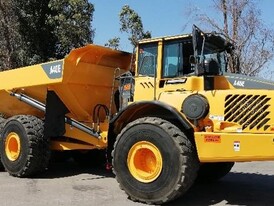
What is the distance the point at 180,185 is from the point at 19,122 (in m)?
4.11

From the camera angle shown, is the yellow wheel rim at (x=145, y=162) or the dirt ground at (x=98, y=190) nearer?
the yellow wheel rim at (x=145, y=162)

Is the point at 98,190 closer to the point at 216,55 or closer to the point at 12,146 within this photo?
the point at 12,146

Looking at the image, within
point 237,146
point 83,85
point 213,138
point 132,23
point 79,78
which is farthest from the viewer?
point 132,23

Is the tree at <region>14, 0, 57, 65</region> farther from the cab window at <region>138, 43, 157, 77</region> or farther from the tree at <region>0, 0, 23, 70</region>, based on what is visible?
the cab window at <region>138, 43, 157, 77</region>

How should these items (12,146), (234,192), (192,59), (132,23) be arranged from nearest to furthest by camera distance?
(192,59) → (234,192) → (12,146) → (132,23)

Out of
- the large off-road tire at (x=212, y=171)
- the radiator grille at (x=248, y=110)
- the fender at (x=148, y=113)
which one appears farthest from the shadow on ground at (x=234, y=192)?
the radiator grille at (x=248, y=110)

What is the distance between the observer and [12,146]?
950 centimetres

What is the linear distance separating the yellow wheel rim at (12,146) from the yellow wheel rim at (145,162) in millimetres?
3192

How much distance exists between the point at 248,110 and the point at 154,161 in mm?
1527

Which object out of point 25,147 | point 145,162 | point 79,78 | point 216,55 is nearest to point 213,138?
point 145,162

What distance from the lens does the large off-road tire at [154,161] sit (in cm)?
646

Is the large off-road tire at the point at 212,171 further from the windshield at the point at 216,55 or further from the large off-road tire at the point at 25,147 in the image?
the large off-road tire at the point at 25,147

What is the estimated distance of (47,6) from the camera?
22.7m

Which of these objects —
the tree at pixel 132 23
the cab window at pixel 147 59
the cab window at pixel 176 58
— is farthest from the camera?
the tree at pixel 132 23
